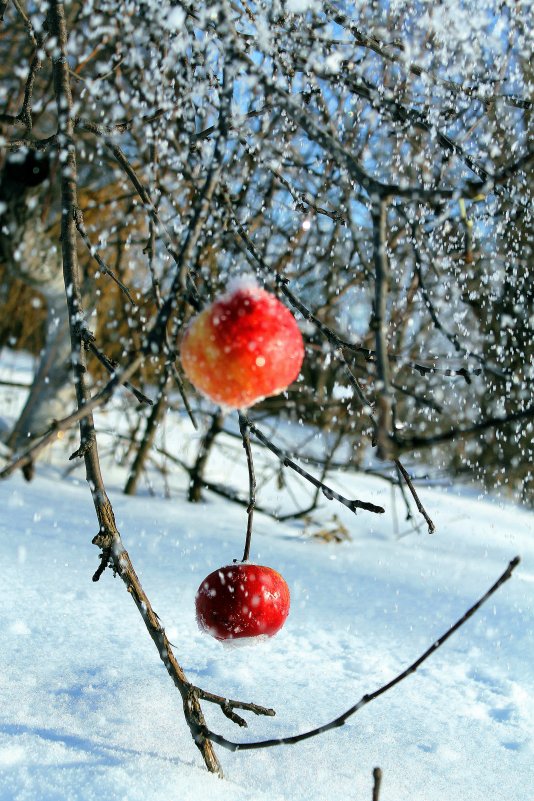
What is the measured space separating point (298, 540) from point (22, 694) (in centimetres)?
186

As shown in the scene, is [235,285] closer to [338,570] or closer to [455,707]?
[455,707]

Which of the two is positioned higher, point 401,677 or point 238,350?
point 238,350

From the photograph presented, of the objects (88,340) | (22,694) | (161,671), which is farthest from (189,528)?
(88,340)

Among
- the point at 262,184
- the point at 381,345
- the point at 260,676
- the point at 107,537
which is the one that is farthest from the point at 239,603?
the point at 262,184

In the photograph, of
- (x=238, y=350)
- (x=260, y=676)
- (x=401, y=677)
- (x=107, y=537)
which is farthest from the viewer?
(x=260, y=676)

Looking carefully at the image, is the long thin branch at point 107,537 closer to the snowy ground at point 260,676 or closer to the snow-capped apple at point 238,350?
the snowy ground at point 260,676

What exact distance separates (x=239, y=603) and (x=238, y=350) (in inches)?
19.5

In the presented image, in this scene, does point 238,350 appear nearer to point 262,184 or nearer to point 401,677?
point 401,677

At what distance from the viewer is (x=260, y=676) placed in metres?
1.36

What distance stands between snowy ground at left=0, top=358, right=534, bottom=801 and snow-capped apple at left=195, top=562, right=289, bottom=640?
192 mm

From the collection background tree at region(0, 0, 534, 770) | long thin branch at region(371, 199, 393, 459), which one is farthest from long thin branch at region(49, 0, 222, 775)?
long thin branch at region(371, 199, 393, 459)

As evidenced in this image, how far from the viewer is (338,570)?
2391 millimetres

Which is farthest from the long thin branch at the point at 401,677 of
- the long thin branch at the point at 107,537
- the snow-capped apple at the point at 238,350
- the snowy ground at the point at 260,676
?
the snow-capped apple at the point at 238,350

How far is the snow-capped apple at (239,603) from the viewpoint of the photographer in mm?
970
